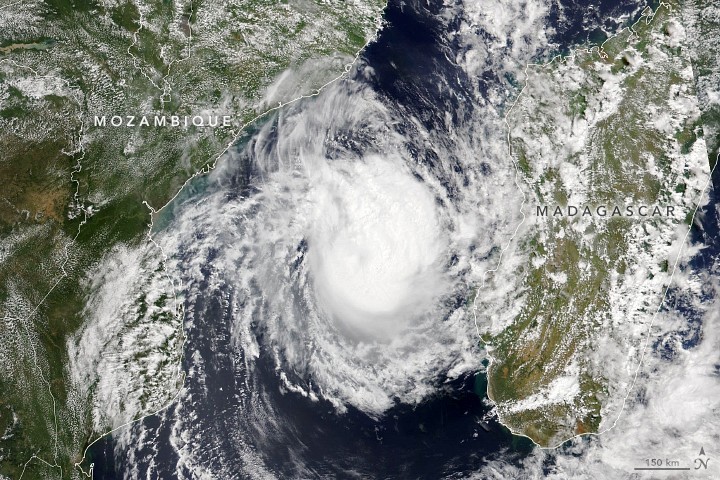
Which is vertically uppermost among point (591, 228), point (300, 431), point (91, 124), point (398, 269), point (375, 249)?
point (591, 228)

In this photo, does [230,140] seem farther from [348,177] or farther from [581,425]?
[581,425]

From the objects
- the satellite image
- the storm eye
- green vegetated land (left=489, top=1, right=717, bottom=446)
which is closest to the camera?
the storm eye

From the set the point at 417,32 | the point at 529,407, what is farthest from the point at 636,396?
the point at 417,32

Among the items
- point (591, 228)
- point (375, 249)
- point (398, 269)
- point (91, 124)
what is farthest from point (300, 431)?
point (91, 124)

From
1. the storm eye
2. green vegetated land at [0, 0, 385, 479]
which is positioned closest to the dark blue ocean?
the storm eye

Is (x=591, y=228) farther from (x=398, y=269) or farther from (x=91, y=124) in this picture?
(x=91, y=124)

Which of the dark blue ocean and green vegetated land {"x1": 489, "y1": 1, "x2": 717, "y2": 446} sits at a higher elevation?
green vegetated land {"x1": 489, "y1": 1, "x2": 717, "y2": 446}

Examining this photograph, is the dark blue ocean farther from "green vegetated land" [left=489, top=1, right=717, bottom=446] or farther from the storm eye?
the storm eye
